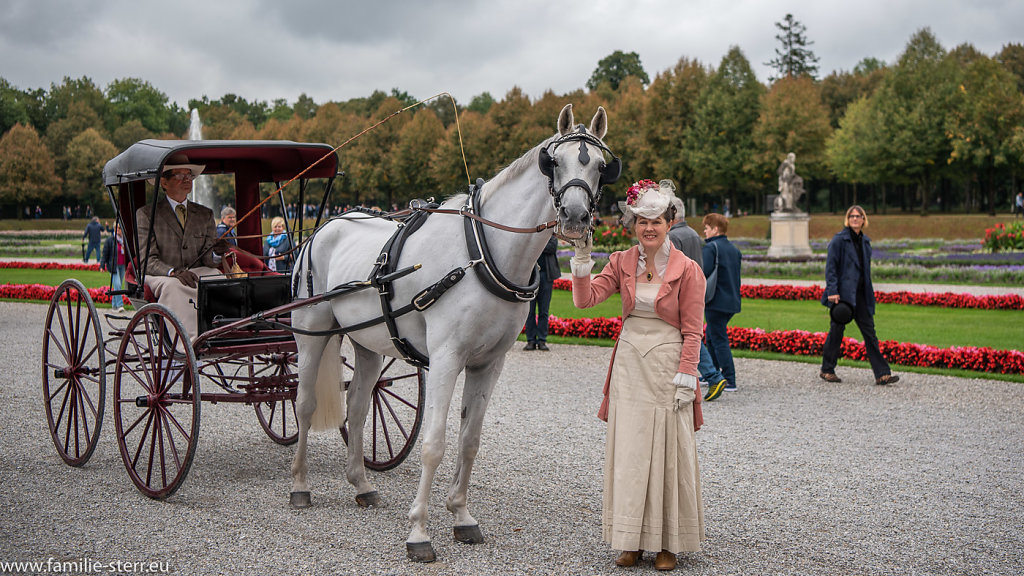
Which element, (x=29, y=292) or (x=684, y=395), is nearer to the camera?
(x=684, y=395)

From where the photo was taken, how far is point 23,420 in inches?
313

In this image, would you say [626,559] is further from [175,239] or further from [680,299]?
[175,239]

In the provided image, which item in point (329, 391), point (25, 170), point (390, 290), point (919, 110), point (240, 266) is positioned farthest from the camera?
point (25, 170)

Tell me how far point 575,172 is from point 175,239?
383 cm

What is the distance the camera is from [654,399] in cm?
428

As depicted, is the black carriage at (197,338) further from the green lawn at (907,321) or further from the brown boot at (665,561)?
the green lawn at (907,321)

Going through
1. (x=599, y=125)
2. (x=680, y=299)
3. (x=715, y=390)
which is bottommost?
(x=715, y=390)

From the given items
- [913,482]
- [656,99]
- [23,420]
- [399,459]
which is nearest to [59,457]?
[23,420]

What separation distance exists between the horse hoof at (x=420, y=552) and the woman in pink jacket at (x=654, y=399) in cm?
94

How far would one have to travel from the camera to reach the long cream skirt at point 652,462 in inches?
166

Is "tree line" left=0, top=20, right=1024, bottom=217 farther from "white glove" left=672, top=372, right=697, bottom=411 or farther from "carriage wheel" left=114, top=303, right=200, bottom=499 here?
"white glove" left=672, top=372, right=697, bottom=411

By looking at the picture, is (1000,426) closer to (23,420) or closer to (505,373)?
(505,373)

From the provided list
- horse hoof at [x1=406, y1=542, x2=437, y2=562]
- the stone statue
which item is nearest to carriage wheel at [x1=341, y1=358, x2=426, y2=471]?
horse hoof at [x1=406, y1=542, x2=437, y2=562]

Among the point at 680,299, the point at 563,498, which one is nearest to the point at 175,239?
the point at 563,498
